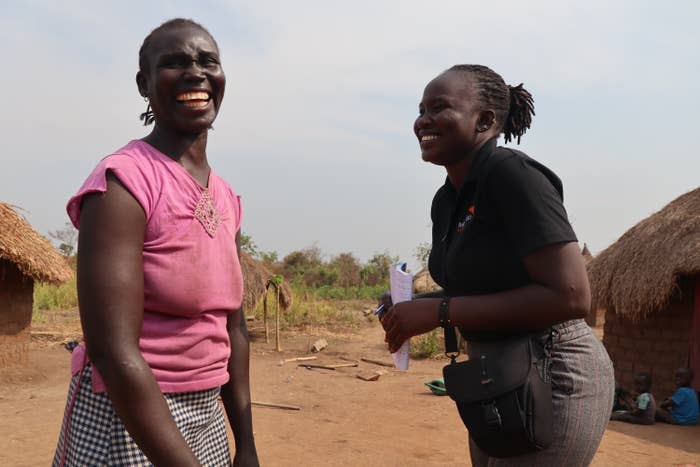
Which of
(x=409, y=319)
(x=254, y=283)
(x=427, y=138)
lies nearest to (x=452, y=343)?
(x=409, y=319)

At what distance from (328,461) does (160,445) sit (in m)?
4.77

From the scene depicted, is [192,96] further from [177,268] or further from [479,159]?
[479,159]

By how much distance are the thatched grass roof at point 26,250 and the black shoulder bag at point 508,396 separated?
7.59m

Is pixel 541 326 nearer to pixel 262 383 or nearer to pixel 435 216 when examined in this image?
pixel 435 216

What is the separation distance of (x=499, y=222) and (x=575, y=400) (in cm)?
49

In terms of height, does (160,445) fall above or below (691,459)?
above

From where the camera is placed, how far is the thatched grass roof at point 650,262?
27.3ft

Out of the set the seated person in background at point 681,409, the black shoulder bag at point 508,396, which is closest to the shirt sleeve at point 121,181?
the black shoulder bag at point 508,396

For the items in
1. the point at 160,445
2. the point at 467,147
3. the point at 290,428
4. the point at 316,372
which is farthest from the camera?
the point at 316,372

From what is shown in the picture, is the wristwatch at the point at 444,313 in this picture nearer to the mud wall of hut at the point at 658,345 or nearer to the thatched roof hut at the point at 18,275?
the thatched roof hut at the point at 18,275

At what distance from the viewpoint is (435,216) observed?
6.92 ft

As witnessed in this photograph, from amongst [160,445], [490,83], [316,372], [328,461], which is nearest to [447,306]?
[490,83]

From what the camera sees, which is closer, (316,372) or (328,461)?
(328,461)

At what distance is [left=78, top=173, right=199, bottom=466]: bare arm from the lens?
1264 mm
